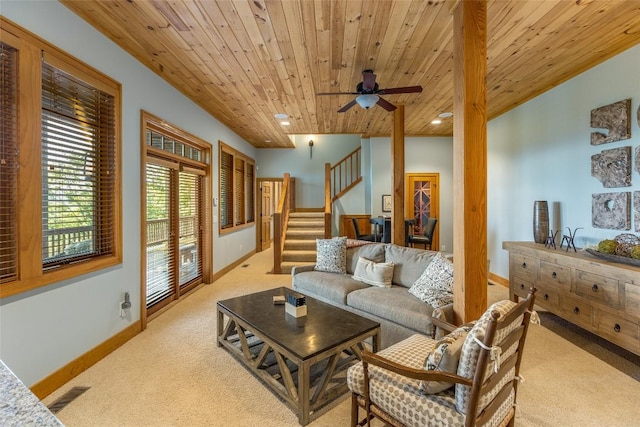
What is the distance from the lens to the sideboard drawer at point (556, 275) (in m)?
2.89

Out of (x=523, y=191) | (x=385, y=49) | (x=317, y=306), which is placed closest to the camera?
(x=317, y=306)

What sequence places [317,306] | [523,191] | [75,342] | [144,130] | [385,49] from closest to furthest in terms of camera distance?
[75,342] → [317,306] → [385,49] → [144,130] → [523,191]

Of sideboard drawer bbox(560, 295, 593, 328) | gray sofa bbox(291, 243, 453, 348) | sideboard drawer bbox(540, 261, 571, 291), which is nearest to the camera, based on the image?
gray sofa bbox(291, 243, 453, 348)

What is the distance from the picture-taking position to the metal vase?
3.62 m

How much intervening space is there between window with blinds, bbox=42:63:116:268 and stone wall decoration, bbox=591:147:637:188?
4.93 meters

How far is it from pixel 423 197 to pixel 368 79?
164 inches

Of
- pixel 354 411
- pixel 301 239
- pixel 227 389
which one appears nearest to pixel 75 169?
pixel 227 389

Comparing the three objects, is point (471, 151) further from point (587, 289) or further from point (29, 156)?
point (29, 156)

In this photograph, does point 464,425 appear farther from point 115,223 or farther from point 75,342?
point 115,223

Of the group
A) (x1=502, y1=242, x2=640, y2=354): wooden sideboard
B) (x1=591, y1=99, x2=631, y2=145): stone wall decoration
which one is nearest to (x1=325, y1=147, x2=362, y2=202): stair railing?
(x1=502, y1=242, x2=640, y2=354): wooden sideboard

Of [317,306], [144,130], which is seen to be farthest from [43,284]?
[317,306]

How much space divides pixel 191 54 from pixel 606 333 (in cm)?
457

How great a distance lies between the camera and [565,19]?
95.0 inches

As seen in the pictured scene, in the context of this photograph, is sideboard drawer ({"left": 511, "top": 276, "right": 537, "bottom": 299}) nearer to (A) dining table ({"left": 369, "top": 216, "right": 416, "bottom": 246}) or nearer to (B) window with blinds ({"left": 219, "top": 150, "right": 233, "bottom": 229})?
(A) dining table ({"left": 369, "top": 216, "right": 416, "bottom": 246})
